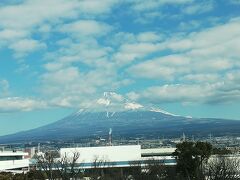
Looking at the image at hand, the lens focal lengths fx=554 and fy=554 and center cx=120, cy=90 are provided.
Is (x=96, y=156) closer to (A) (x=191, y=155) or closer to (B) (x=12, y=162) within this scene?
(B) (x=12, y=162)

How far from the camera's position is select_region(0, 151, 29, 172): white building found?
254 feet

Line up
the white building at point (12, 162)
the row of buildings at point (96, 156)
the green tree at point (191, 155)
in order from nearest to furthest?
the green tree at point (191, 155) < the white building at point (12, 162) < the row of buildings at point (96, 156)

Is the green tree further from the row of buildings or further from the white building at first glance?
the white building

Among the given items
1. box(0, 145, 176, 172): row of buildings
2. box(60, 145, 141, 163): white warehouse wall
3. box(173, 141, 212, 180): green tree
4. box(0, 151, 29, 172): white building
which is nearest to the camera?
box(173, 141, 212, 180): green tree

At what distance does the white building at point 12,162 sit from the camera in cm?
7744

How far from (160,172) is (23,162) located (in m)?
36.9

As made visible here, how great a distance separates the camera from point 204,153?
5781 centimetres

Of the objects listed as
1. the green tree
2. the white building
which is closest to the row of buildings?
the white building

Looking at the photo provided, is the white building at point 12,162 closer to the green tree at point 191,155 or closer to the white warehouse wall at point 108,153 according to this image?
the white warehouse wall at point 108,153

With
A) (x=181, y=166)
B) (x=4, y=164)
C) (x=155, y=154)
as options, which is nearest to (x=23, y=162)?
(x=4, y=164)

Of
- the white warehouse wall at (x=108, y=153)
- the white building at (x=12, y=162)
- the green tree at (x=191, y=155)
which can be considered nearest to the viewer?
the green tree at (x=191, y=155)

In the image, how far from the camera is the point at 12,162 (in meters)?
79.7

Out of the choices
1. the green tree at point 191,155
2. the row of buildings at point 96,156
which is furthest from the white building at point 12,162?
the green tree at point 191,155

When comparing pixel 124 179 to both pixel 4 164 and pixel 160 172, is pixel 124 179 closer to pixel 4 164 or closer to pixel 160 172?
pixel 160 172
